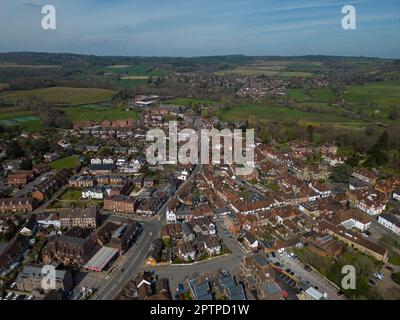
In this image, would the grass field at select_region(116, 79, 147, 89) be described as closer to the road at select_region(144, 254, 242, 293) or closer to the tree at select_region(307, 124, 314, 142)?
the tree at select_region(307, 124, 314, 142)

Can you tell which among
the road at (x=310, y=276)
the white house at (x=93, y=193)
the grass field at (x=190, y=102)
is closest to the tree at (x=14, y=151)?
the white house at (x=93, y=193)

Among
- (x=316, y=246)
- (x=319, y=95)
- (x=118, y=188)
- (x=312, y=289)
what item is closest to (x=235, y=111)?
(x=319, y=95)

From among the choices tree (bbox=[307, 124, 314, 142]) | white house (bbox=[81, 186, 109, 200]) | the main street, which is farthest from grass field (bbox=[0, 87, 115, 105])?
the main street

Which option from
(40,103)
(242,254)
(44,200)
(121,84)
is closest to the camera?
(242,254)

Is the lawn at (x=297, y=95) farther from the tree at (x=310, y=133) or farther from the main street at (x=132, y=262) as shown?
the main street at (x=132, y=262)

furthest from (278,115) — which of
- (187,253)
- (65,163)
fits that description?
(187,253)

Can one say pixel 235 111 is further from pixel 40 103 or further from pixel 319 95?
pixel 40 103
